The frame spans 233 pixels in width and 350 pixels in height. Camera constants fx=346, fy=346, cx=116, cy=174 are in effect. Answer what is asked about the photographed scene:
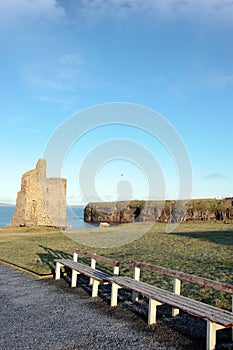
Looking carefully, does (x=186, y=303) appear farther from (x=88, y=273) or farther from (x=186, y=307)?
(x=88, y=273)

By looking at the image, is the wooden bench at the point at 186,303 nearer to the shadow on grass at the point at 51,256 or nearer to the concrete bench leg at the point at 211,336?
the concrete bench leg at the point at 211,336

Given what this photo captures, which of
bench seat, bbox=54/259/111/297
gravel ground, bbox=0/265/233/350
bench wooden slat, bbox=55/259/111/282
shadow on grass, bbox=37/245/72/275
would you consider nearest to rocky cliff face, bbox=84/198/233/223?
shadow on grass, bbox=37/245/72/275

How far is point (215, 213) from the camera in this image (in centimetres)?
4428

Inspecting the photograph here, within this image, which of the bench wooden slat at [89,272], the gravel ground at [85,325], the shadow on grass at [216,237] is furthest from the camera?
the shadow on grass at [216,237]

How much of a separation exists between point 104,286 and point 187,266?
9.00ft

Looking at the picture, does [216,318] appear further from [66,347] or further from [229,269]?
[229,269]

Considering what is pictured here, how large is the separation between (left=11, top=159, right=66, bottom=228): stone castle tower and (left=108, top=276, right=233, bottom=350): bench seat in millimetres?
23311

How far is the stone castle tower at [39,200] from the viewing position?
28.7m

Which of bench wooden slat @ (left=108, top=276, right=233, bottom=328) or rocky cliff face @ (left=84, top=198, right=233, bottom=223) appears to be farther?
rocky cliff face @ (left=84, top=198, right=233, bottom=223)

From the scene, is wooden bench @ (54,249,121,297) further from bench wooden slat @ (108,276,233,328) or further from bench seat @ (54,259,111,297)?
bench wooden slat @ (108,276,233,328)

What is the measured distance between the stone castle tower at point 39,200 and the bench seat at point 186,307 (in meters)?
23.3

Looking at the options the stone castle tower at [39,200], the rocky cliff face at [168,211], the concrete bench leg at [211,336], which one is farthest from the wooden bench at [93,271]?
the rocky cliff face at [168,211]

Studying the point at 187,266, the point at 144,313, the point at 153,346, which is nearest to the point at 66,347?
the point at 153,346

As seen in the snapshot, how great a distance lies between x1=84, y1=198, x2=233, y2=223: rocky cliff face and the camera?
4366cm
